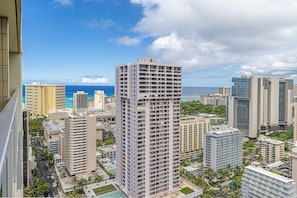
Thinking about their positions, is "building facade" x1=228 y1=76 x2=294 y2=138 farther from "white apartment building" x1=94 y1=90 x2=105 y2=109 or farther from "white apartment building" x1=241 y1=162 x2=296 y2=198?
"white apartment building" x1=94 y1=90 x2=105 y2=109

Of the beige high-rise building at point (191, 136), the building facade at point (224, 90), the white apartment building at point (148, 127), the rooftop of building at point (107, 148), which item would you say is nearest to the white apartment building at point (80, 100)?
the rooftop of building at point (107, 148)

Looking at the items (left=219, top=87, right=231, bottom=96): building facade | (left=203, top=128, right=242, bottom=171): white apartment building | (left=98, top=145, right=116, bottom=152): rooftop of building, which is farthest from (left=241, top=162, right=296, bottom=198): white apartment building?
(left=219, top=87, right=231, bottom=96): building facade

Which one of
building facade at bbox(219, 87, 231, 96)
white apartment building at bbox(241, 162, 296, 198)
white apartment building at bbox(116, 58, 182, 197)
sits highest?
building facade at bbox(219, 87, 231, 96)

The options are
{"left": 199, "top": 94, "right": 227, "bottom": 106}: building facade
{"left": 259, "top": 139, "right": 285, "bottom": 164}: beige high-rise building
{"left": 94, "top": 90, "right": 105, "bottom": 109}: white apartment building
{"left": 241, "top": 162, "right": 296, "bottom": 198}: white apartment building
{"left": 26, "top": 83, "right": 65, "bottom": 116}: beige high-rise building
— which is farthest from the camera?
{"left": 199, "top": 94, "right": 227, "bottom": 106}: building facade

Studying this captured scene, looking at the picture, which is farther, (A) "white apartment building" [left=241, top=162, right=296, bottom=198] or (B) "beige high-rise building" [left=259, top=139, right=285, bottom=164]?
(B) "beige high-rise building" [left=259, top=139, right=285, bottom=164]

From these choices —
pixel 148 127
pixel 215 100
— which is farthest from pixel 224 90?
pixel 148 127

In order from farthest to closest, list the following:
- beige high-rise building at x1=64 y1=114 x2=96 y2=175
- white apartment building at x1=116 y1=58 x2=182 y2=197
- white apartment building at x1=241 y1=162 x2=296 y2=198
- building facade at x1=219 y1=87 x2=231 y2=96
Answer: building facade at x1=219 y1=87 x2=231 y2=96
beige high-rise building at x1=64 y1=114 x2=96 y2=175
white apartment building at x1=116 y1=58 x2=182 y2=197
white apartment building at x1=241 y1=162 x2=296 y2=198
